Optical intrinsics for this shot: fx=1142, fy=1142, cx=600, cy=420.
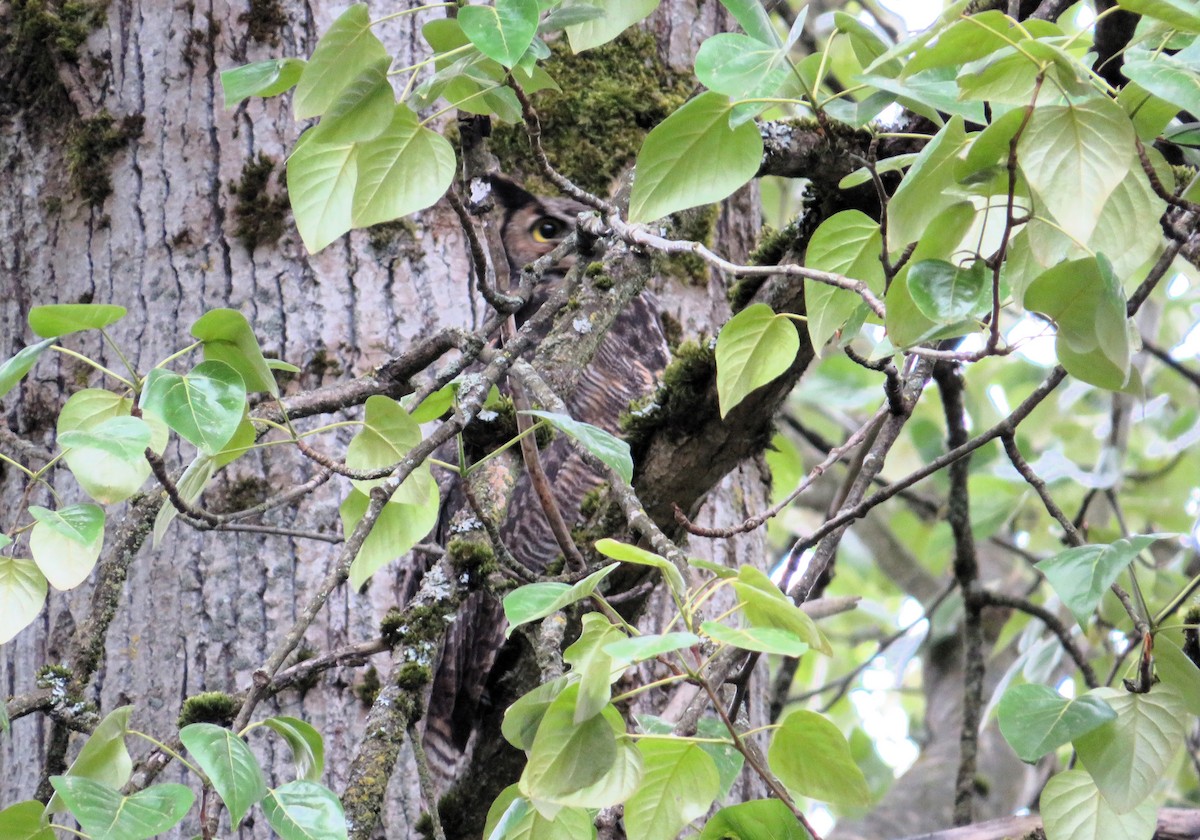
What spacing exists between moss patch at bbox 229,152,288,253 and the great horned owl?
0.31m

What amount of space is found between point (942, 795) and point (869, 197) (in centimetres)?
195

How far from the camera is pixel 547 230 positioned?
73.9 inches

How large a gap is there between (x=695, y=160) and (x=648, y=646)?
1.21ft

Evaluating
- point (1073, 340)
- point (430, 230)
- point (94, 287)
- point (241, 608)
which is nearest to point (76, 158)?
point (94, 287)

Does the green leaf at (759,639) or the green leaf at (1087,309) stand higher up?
the green leaf at (1087,309)

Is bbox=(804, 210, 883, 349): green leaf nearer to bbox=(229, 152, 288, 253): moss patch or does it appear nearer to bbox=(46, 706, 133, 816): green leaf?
bbox=(46, 706, 133, 816): green leaf

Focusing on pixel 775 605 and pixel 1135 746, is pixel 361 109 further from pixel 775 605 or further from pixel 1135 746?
pixel 1135 746

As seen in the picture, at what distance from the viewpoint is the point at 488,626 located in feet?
4.99

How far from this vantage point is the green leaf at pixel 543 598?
2.00ft

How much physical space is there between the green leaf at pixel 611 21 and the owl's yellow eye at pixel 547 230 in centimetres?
100

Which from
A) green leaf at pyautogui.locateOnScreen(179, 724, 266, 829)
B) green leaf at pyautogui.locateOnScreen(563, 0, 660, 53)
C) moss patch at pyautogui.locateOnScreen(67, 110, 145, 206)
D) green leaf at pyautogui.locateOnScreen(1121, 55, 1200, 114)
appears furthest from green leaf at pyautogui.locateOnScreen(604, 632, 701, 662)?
moss patch at pyautogui.locateOnScreen(67, 110, 145, 206)

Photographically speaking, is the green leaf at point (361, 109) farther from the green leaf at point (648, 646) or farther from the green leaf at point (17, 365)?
the green leaf at point (648, 646)

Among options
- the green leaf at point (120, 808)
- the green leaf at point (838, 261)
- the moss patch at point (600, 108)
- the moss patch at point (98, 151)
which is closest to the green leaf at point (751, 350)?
the green leaf at point (838, 261)

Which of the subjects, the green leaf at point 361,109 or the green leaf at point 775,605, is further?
the green leaf at point 361,109
